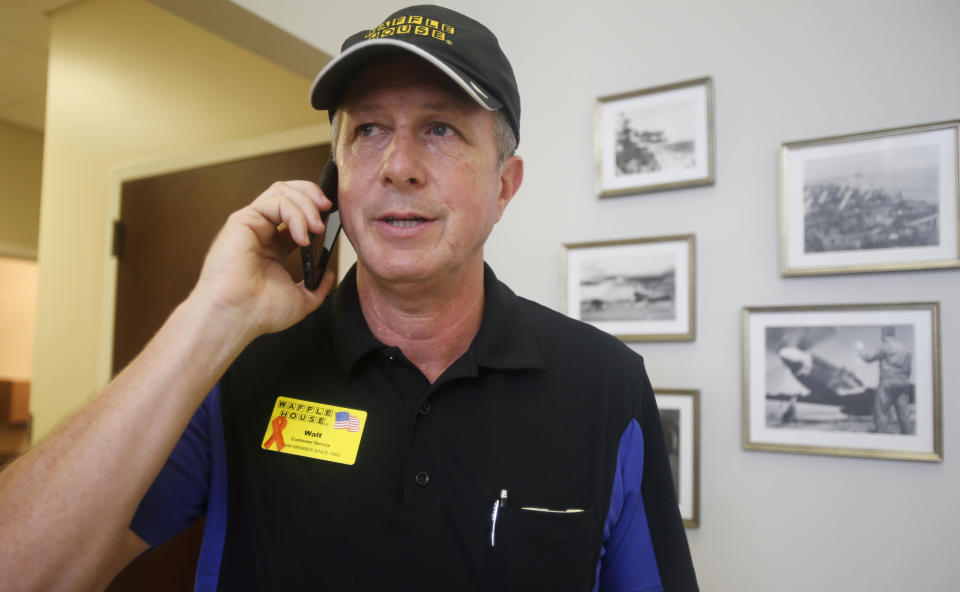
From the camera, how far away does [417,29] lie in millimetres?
931

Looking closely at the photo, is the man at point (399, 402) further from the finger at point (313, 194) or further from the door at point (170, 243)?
the door at point (170, 243)

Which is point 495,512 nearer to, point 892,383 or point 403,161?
point 403,161

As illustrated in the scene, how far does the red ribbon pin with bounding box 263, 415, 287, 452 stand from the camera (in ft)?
3.13

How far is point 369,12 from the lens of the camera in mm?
2070

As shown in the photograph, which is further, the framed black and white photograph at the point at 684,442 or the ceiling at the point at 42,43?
the framed black and white photograph at the point at 684,442

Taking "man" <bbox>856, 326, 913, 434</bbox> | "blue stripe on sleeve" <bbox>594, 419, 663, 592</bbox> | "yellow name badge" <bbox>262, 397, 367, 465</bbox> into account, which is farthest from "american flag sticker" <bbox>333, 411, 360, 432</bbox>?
"man" <bbox>856, 326, 913, 434</bbox>

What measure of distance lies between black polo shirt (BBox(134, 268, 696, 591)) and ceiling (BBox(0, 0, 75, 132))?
9.36ft

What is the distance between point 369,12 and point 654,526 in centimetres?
180

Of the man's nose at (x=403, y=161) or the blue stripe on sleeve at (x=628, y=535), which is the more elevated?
the man's nose at (x=403, y=161)

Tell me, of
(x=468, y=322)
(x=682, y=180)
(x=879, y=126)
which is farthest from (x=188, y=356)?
(x=879, y=126)

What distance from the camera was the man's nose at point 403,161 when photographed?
3.10 feet

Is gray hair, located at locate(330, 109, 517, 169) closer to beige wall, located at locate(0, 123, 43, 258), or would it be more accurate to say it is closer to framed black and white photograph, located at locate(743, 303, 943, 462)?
framed black and white photograph, located at locate(743, 303, 943, 462)

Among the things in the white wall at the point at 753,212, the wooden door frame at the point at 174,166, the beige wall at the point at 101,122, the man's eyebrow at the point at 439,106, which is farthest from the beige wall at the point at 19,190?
the man's eyebrow at the point at 439,106

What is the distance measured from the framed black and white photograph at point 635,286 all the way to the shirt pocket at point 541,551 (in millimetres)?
988
